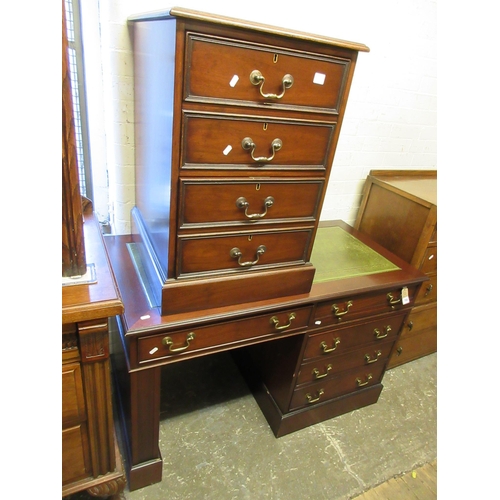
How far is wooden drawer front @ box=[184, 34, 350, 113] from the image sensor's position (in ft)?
2.80

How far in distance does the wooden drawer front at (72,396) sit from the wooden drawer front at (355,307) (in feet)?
2.79

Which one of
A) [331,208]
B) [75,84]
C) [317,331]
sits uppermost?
[75,84]

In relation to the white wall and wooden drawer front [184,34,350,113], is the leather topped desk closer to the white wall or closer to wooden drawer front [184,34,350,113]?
the white wall

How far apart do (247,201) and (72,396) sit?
729 millimetres

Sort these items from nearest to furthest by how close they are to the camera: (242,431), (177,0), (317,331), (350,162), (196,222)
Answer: (196,222)
(177,0)
(317,331)
(242,431)
(350,162)

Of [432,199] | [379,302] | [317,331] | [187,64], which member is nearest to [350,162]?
[432,199]

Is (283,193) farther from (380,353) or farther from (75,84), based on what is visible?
(380,353)

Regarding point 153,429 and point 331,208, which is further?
point 331,208

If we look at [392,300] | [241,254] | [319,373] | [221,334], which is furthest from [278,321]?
[392,300]

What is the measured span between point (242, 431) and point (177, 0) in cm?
182

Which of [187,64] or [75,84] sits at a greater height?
[187,64]

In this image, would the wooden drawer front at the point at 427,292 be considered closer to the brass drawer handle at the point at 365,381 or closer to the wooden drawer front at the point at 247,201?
the brass drawer handle at the point at 365,381

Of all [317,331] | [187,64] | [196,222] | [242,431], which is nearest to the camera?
[187,64]

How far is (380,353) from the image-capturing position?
175 cm
